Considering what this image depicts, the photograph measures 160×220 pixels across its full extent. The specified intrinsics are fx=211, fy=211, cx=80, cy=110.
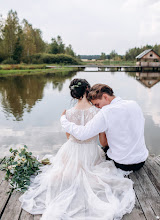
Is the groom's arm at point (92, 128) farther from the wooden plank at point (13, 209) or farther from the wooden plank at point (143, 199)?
the wooden plank at point (13, 209)

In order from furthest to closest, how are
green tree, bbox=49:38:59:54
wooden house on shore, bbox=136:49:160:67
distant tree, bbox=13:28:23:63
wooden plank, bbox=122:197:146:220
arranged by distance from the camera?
green tree, bbox=49:38:59:54
wooden house on shore, bbox=136:49:160:67
distant tree, bbox=13:28:23:63
wooden plank, bbox=122:197:146:220

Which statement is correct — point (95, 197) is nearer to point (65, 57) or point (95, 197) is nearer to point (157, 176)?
point (157, 176)

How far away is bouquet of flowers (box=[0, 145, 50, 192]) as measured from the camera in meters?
2.62

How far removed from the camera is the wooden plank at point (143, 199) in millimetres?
2113

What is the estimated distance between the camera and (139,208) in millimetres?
2203

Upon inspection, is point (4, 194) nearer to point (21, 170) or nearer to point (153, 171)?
point (21, 170)

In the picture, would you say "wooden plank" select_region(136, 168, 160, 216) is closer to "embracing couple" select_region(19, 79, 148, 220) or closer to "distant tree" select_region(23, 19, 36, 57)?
"embracing couple" select_region(19, 79, 148, 220)

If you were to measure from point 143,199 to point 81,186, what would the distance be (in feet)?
2.30

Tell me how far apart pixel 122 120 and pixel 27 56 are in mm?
49160

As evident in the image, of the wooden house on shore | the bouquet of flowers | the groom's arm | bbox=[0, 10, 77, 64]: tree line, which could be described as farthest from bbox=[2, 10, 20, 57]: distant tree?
the groom's arm

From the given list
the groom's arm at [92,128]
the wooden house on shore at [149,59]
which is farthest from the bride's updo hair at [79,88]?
the wooden house on shore at [149,59]

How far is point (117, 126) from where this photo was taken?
7.88ft

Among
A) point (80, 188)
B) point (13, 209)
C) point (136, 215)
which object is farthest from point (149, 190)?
point (13, 209)

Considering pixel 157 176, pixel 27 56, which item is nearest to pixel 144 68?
pixel 27 56
